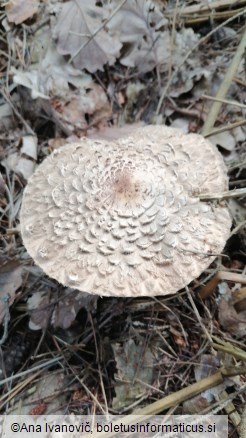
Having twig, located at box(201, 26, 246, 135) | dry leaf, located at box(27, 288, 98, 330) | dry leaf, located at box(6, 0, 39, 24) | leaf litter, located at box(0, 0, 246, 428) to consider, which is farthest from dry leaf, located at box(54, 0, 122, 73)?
dry leaf, located at box(27, 288, 98, 330)

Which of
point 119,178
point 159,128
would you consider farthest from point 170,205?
point 159,128

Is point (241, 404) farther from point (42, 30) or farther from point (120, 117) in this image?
point (42, 30)

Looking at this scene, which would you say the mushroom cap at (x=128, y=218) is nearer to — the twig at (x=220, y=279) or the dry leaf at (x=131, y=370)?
the twig at (x=220, y=279)

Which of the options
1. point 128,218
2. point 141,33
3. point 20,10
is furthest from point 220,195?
point 20,10

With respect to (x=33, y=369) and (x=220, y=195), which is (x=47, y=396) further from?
(x=220, y=195)

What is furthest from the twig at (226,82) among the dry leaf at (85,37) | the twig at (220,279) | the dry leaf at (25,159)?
the dry leaf at (25,159)
